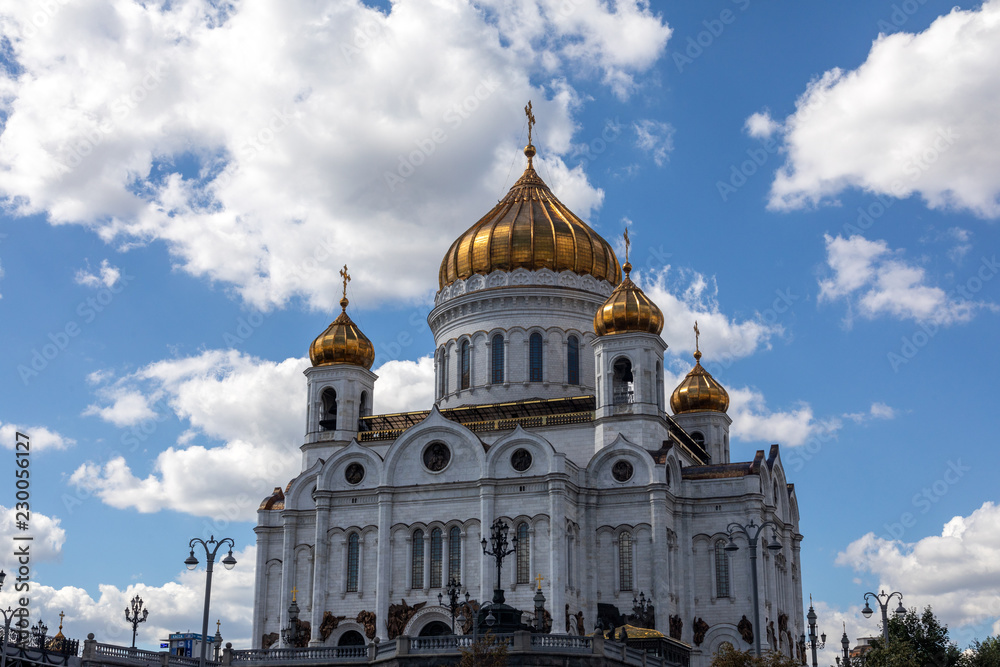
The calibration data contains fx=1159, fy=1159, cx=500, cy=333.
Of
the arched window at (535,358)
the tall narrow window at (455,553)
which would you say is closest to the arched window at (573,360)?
the arched window at (535,358)

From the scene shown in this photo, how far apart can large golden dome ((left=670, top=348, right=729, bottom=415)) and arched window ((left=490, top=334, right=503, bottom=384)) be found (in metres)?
10.0

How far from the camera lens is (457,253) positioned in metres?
52.9

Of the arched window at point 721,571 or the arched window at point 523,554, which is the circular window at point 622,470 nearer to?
the arched window at point 523,554

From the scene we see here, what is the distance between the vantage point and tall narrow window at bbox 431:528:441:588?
1687 inches

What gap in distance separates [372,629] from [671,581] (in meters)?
11.2

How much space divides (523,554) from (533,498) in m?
2.06

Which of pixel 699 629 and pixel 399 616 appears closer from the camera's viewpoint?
pixel 399 616

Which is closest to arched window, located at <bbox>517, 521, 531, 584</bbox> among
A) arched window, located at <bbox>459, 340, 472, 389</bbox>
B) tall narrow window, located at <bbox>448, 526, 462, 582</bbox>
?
tall narrow window, located at <bbox>448, 526, 462, 582</bbox>

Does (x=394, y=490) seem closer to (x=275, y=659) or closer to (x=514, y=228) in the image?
(x=275, y=659)

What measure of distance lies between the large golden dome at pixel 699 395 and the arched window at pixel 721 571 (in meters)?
11.5

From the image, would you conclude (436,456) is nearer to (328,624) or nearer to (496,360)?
(496,360)

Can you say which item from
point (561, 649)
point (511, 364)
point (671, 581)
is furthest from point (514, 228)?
point (561, 649)

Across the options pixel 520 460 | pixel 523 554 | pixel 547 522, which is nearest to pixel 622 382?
pixel 520 460

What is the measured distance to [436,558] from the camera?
43312mm
